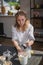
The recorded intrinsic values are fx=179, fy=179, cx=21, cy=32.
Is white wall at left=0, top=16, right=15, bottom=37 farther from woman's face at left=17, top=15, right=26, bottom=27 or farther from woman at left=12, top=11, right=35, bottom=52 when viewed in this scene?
woman's face at left=17, top=15, right=26, bottom=27

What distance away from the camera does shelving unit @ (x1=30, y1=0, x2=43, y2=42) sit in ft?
18.8

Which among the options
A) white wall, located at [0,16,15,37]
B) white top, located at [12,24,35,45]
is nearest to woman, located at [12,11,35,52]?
white top, located at [12,24,35,45]

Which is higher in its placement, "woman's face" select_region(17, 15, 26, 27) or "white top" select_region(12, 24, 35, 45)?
"woman's face" select_region(17, 15, 26, 27)

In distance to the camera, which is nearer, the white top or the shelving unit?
the white top

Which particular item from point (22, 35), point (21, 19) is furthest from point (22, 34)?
point (21, 19)

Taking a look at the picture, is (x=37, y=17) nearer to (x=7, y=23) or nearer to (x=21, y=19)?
(x=7, y=23)

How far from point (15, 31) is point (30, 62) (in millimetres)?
606

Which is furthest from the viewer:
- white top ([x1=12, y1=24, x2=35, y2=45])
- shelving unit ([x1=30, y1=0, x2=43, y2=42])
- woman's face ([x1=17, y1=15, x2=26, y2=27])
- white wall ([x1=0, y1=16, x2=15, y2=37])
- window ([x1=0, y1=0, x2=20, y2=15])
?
window ([x1=0, y1=0, x2=20, y2=15])

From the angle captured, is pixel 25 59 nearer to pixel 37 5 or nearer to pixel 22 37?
pixel 22 37

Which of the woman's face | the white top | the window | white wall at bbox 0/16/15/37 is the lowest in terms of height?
white wall at bbox 0/16/15/37

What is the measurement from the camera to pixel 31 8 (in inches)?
230

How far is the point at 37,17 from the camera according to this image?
19.0 feet

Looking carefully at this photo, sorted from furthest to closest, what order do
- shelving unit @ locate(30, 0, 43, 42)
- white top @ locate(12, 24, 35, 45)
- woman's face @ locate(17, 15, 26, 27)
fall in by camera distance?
shelving unit @ locate(30, 0, 43, 42) → white top @ locate(12, 24, 35, 45) → woman's face @ locate(17, 15, 26, 27)

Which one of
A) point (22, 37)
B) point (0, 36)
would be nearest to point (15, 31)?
point (22, 37)
